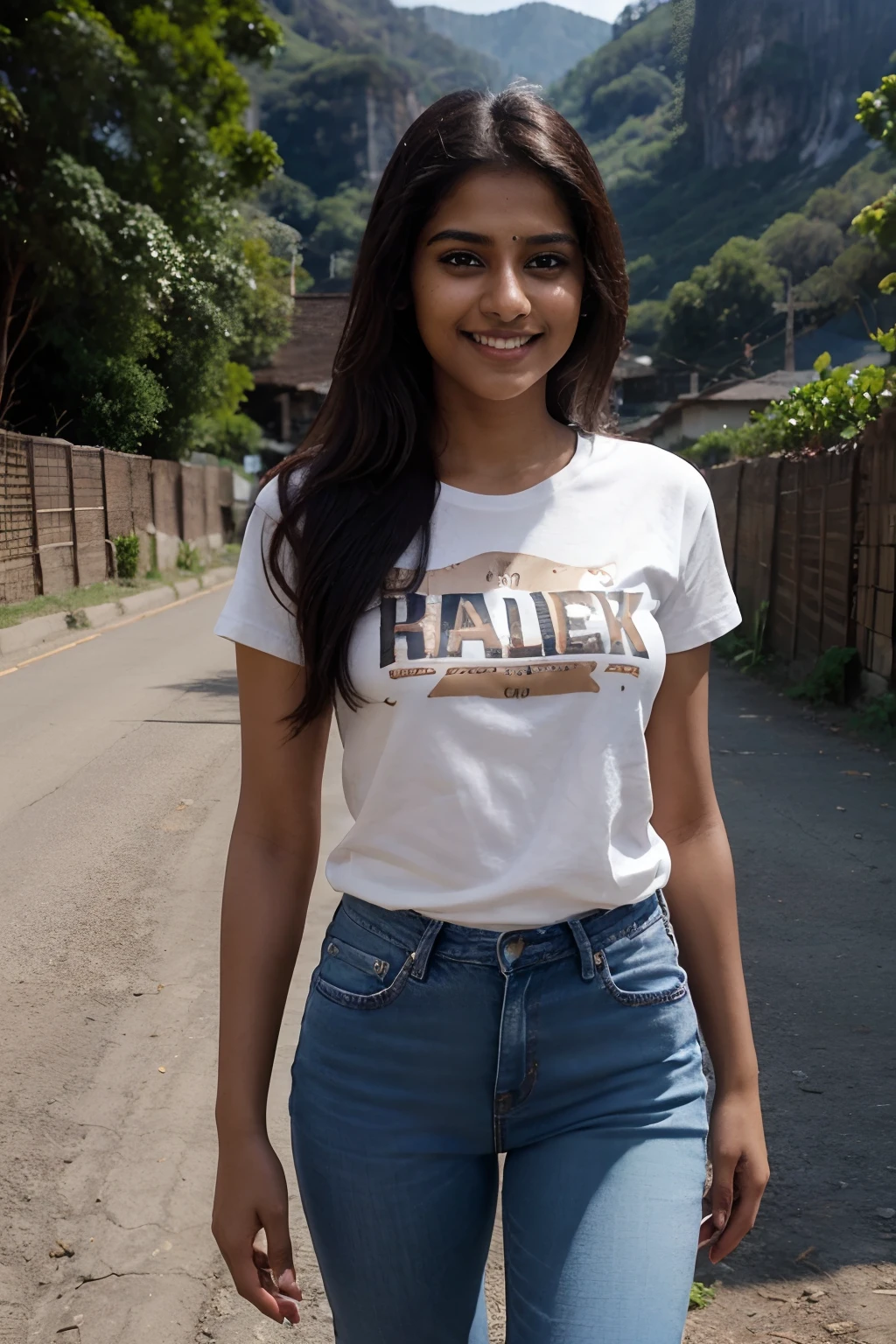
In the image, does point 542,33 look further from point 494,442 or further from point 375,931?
point 375,931

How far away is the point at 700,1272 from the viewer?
2900mm

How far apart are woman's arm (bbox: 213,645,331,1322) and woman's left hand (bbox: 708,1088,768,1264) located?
524 mm

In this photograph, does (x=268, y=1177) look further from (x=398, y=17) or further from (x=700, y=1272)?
(x=398, y=17)

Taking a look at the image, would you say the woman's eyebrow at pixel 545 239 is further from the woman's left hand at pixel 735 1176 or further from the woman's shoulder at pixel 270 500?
the woman's left hand at pixel 735 1176

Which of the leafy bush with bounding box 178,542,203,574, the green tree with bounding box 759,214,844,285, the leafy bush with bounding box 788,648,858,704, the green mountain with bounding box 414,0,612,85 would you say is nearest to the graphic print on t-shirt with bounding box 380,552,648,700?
the leafy bush with bounding box 788,648,858,704

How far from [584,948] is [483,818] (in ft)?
0.60

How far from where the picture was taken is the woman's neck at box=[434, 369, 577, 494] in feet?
5.63

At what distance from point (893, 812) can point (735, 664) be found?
6.38 m

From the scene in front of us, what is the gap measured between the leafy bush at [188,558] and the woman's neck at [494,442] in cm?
2385

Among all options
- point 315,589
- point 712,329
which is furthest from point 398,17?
point 315,589

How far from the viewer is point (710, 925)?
170 centimetres

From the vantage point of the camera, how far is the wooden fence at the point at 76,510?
54.1 ft

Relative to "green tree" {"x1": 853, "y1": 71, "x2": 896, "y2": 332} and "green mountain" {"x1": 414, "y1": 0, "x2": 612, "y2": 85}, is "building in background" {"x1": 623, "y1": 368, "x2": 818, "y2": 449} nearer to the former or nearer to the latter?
"green mountain" {"x1": 414, "y1": 0, "x2": 612, "y2": 85}

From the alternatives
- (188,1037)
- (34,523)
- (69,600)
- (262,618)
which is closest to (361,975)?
(262,618)
